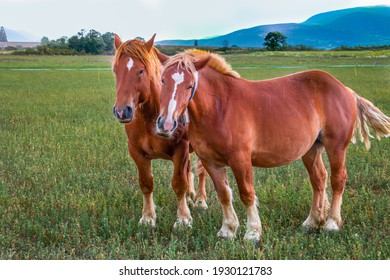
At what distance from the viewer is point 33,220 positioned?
5.34 meters

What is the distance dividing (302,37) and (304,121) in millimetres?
2437

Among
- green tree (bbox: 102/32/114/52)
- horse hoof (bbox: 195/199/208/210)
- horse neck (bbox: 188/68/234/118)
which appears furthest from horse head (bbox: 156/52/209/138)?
green tree (bbox: 102/32/114/52)

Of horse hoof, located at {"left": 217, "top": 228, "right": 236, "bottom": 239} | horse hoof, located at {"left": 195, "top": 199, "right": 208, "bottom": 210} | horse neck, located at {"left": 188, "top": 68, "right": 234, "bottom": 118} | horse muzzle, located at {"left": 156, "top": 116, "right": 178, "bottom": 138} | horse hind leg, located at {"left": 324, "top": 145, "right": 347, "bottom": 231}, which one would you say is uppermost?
horse neck, located at {"left": 188, "top": 68, "right": 234, "bottom": 118}

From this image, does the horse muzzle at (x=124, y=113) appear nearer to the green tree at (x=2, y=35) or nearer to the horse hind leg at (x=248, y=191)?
the horse hind leg at (x=248, y=191)

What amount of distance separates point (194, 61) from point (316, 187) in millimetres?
2240

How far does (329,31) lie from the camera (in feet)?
22.4

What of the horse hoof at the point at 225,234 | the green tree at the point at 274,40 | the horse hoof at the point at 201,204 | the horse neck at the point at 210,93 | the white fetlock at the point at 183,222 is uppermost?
the green tree at the point at 274,40

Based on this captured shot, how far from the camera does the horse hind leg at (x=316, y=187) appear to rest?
5176 millimetres

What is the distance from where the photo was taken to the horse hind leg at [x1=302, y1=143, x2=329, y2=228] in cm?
518

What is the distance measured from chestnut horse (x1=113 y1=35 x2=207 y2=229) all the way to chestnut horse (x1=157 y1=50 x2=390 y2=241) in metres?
0.52

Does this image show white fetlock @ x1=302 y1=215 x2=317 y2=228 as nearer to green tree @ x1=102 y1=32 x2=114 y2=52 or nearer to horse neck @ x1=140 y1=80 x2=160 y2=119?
horse neck @ x1=140 y1=80 x2=160 y2=119

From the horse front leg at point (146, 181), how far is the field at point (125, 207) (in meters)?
0.12

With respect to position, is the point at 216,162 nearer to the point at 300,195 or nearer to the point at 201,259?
the point at 201,259

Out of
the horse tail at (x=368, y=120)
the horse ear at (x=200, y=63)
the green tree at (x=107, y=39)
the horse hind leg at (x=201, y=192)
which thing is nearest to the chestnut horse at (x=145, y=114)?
the horse ear at (x=200, y=63)
